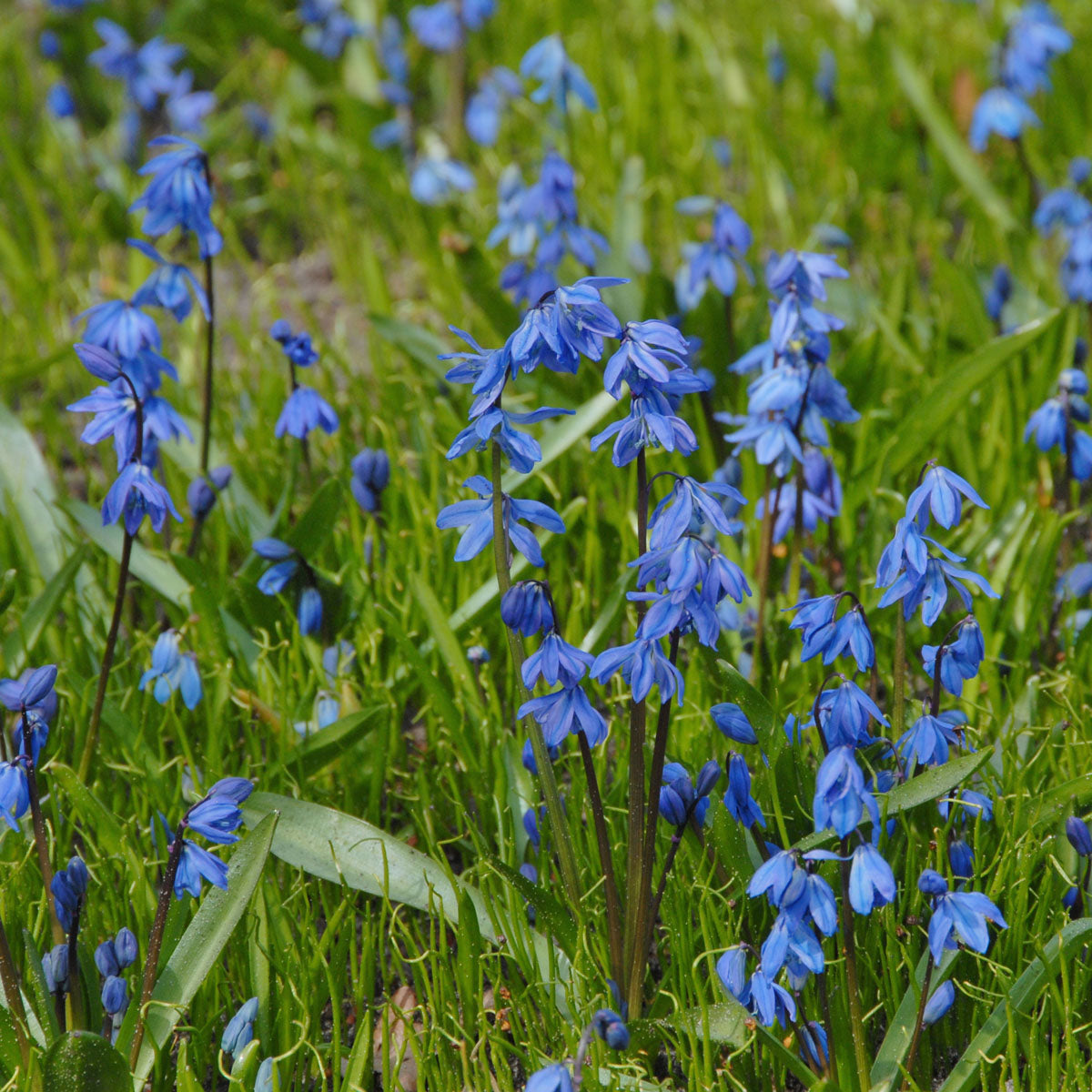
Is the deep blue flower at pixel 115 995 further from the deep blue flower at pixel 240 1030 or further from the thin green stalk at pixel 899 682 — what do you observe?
the thin green stalk at pixel 899 682

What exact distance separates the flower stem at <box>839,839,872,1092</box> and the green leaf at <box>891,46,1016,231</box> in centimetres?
285

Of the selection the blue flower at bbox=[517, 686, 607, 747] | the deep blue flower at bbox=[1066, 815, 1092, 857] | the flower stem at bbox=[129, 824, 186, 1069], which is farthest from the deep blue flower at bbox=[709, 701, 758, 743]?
the flower stem at bbox=[129, 824, 186, 1069]

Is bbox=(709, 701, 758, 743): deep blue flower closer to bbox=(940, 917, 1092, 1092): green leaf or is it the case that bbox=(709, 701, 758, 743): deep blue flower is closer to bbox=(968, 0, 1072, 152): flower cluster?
bbox=(940, 917, 1092, 1092): green leaf

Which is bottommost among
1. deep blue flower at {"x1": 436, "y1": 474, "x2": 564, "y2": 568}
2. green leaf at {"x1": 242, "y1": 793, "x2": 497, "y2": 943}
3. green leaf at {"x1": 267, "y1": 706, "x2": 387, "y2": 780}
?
green leaf at {"x1": 242, "y1": 793, "x2": 497, "y2": 943}

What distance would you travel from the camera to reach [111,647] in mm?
2180

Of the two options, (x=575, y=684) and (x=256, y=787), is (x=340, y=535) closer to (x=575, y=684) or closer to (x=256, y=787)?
(x=256, y=787)

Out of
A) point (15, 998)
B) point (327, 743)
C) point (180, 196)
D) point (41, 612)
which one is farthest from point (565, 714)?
point (180, 196)

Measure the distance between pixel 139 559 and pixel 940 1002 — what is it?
1.86m

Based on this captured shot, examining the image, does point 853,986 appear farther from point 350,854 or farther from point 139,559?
point 139,559

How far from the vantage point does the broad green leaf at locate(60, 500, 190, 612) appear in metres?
2.67

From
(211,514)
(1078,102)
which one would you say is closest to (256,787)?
(211,514)

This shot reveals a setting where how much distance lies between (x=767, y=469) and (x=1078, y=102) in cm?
277

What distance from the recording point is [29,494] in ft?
9.86

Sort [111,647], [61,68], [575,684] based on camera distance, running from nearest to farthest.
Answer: [575,684], [111,647], [61,68]
